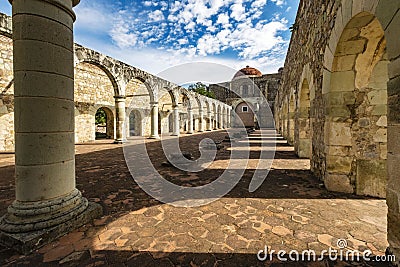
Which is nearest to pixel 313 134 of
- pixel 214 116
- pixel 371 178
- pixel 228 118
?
pixel 371 178

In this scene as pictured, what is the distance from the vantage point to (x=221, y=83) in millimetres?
44250

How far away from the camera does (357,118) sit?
3363 mm

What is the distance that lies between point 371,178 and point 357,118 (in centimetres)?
97

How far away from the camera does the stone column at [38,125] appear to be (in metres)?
2.12

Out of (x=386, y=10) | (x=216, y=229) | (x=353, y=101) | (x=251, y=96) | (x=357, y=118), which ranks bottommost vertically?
(x=216, y=229)

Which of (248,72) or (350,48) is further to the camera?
(248,72)

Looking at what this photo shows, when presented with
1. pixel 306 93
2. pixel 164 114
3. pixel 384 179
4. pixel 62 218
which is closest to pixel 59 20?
pixel 62 218

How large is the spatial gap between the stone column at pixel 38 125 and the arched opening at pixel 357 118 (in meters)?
3.73

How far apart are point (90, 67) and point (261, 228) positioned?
14.7 metres

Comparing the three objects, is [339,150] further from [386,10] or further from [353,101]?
[386,10]

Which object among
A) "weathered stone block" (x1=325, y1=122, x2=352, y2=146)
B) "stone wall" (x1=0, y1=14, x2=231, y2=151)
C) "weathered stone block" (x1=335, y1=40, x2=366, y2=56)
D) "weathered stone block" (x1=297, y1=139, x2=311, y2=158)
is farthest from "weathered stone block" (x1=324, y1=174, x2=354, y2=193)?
"stone wall" (x1=0, y1=14, x2=231, y2=151)

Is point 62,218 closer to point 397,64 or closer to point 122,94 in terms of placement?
point 397,64

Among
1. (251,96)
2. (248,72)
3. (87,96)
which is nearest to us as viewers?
(87,96)

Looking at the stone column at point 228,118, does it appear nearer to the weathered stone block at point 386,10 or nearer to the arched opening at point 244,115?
the arched opening at point 244,115
